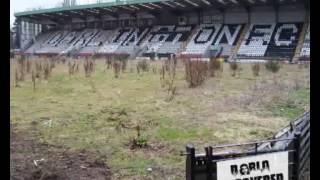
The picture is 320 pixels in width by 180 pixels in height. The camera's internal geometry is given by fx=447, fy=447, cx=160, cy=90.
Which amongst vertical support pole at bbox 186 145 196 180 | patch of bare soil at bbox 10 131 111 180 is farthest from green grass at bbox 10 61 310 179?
vertical support pole at bbox 186 145 196 180

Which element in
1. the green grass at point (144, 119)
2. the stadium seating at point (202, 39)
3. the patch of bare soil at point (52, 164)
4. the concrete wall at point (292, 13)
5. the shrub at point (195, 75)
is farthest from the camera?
the stadium seating at point (202, 39)

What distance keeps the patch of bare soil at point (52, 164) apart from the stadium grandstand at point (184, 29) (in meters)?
25.1

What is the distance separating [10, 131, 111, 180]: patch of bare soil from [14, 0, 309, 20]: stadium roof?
32.3 meters

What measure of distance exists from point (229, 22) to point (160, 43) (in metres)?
6.55

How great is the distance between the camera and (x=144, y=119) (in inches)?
322

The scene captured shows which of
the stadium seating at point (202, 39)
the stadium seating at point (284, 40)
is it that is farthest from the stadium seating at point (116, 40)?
the stadium seating at point (284, 40)

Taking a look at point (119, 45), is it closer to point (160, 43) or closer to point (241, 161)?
point (160, 43)

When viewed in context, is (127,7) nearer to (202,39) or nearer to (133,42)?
(133,42)

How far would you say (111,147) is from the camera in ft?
19.5

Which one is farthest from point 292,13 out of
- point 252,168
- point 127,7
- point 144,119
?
point 252,168

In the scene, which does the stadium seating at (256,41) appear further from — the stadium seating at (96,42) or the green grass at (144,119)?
the green grass at (144,119)

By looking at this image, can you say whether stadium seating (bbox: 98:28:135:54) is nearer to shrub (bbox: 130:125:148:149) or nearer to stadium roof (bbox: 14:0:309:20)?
stadium roof (bbox: 14:0:309:20)

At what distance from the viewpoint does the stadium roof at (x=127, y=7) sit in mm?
38688

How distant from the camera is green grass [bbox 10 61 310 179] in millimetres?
5699
